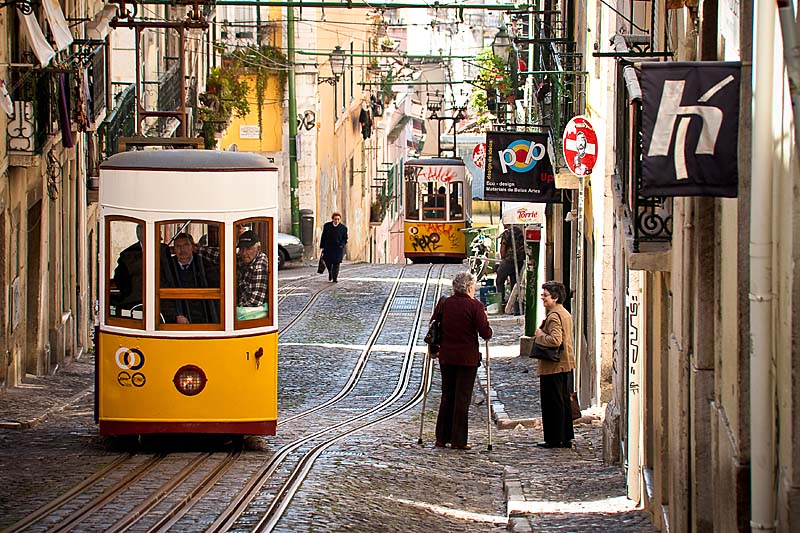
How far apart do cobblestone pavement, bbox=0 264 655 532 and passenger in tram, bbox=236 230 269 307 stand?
1.54 metres

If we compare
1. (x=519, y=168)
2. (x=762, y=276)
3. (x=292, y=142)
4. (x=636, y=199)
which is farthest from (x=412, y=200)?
(x=762, y=276)

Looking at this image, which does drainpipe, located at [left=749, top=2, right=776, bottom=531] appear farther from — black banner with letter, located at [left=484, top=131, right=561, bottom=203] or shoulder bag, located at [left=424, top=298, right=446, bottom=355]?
black banner with letter, located at [left=484, top=131, right=561, bottom=203]

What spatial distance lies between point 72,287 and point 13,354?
5.11 meters

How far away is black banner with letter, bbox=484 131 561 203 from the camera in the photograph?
73.5 feet

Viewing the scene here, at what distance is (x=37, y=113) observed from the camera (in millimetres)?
20109

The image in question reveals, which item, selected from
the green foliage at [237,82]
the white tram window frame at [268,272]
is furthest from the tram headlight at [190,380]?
the green foliage at [237,82]

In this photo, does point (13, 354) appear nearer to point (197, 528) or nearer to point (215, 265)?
point (215, 265)

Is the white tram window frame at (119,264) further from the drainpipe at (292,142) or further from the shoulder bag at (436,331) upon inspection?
the drainpipe at (292,142)

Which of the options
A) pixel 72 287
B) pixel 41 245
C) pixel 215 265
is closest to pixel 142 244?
pixel 215 265

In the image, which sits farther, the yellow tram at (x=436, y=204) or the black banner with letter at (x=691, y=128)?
the yellow tram at (x=436, y=204)

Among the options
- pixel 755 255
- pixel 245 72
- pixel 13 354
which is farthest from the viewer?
pixel 245 72

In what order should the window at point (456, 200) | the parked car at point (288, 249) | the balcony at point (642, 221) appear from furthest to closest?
the parked car at point (288, 249) → the window at point (456, 200) → the balcony at point (642, 221)

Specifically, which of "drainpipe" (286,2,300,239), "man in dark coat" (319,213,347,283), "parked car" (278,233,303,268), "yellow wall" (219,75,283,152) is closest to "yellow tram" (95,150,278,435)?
"man in dark coat" (319,213,347,283)

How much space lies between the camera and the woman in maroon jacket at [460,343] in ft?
48.1
